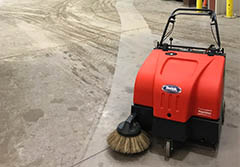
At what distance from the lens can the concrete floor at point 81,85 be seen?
2656mm

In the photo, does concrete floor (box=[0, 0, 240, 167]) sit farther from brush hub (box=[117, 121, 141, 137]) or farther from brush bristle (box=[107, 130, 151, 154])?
brush hub (box=[117, 121, 141, 137])

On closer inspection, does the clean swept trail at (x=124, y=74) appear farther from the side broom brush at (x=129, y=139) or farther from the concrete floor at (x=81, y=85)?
the side broom brush at (x=129, y=139)

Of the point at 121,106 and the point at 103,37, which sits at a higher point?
the point at 103,37

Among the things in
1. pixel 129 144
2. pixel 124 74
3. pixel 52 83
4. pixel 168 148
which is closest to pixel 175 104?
pixel 168 148

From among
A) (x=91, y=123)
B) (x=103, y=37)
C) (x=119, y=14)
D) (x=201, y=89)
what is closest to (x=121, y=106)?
(x=91, y=123)

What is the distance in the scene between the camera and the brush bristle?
2523mm

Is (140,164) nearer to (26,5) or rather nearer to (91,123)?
(91,123)

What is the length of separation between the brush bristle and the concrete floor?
4.3 inches

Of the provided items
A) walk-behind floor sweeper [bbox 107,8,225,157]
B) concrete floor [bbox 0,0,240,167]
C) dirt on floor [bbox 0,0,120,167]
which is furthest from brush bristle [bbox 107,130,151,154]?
dirt on floor [bbox 0,0,120,167]

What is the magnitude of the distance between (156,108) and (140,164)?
508 mm

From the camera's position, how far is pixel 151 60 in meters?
2.78

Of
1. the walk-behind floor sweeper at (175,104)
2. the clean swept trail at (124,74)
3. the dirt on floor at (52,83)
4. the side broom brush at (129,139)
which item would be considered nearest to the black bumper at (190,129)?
the walk-behind floor sweeper at (175,104)

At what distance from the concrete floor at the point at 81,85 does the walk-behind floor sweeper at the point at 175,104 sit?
19cm

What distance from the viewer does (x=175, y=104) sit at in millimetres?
2381
